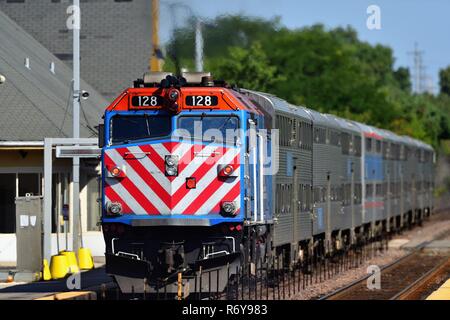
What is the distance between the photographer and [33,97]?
1307 inches

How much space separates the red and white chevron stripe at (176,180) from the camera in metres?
19.0

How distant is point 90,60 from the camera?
4306 centimetres

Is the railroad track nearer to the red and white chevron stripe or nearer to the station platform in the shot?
the red and white chevron stripe

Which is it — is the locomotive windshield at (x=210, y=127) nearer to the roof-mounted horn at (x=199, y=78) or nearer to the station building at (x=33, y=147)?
the roof-mounted horn at (x=199, y=78)

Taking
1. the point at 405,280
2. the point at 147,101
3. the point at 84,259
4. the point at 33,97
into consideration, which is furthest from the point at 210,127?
the point at 33,97

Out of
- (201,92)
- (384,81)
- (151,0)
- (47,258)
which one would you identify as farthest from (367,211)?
(384,81)

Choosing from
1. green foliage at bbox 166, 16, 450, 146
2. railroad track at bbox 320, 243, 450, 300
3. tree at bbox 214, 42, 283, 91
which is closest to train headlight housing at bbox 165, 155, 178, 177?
railroad track at bbox 320, 243, 450, 300

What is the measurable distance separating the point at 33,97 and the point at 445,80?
405ft

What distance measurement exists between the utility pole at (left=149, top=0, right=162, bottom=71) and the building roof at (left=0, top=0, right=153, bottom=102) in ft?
2.28

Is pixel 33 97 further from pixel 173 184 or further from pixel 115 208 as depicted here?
pixel 173 184

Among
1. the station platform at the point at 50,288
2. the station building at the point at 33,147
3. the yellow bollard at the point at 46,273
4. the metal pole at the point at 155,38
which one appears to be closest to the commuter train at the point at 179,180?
the station platform at the point at 50,288

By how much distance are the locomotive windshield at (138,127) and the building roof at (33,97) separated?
1016 centimetres
